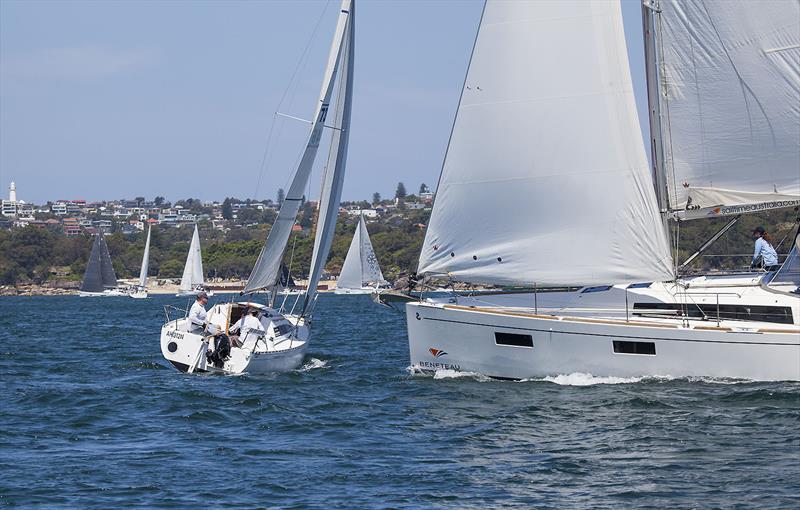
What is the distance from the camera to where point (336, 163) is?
2683 cm

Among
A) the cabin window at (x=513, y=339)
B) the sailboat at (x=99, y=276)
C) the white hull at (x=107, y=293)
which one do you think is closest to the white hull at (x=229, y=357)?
the cabin window at (x=513, y=339)

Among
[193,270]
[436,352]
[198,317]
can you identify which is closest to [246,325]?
[198,317]

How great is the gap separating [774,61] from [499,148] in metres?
4.71

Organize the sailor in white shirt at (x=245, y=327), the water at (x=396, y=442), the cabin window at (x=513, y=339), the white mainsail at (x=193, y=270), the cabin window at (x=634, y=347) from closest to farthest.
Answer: the water at (x=396, y=442) → the cabin window at (x=634, y=347) → the cabin window at (x=513, y=339) → the sailor in white shirt at (x=245, y=327) → the white mainsail at (x=193, y=270)

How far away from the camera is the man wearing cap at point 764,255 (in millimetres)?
19969

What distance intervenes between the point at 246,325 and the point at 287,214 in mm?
3635

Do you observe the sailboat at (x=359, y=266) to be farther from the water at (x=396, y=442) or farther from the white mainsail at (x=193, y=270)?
the water at (x=396, y=442)

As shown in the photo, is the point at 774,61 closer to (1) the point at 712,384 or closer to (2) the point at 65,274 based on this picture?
(1) the point at 712,384

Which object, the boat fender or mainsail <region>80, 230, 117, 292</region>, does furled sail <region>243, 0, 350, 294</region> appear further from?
mainsail <region>80, 230, 117, 292</region>

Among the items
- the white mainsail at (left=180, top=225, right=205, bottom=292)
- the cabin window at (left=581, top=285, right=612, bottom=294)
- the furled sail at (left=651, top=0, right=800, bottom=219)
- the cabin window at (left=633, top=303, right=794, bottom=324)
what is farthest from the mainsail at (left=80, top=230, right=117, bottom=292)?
the furled sail at (left=651, top=0, right=800, bottom=219)

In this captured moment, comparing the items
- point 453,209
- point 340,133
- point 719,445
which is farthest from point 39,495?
point 340,133

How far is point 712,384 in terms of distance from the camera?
18234 millimetres

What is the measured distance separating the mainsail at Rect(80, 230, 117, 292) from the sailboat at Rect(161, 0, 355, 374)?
277 feet

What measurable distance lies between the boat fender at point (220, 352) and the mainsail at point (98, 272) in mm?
88170
